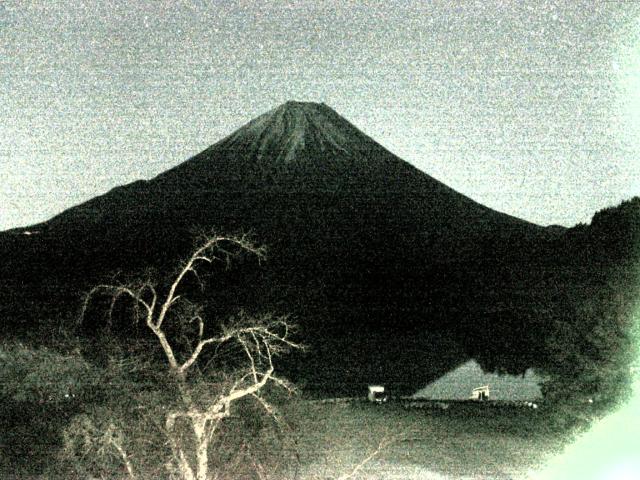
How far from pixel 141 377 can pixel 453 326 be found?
55.3 ft

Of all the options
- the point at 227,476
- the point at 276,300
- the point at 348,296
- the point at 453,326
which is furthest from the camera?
the point at 348,296

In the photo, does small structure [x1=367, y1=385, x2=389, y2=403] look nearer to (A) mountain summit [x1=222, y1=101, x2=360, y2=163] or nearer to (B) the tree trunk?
(B) the tree trunk

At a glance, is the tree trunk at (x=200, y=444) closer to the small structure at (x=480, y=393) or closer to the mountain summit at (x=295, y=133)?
the small structure at (x=480, y=393)

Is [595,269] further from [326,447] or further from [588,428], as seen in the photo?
[326,447]

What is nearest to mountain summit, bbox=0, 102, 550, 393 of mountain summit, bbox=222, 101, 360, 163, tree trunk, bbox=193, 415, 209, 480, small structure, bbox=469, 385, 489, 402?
mountain summit, bbox=222, 101, 360, 163

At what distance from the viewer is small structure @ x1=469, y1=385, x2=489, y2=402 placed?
1886 centimetres

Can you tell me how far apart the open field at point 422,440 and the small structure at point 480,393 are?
2.01 metres

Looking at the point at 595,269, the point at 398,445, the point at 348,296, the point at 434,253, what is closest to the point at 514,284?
the point at 595,269

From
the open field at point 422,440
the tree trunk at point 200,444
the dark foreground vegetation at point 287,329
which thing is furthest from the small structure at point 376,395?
the tree trunk at point 200,444

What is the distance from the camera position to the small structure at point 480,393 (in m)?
18.9

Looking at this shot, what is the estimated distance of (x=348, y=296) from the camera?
125 ft

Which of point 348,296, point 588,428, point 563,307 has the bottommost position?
point 348,296

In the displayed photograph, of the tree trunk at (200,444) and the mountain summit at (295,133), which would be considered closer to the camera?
the tree trunk at (200,444)

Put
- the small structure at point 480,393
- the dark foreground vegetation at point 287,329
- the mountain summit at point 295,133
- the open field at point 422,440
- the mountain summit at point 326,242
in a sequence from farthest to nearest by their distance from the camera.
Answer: the mountain summit at point 295,133 → the mountain summit at point 326,242 → the small structure at point 480,393 → the open field at point 422,440 → the dark foreground vegetation at point 287,329
